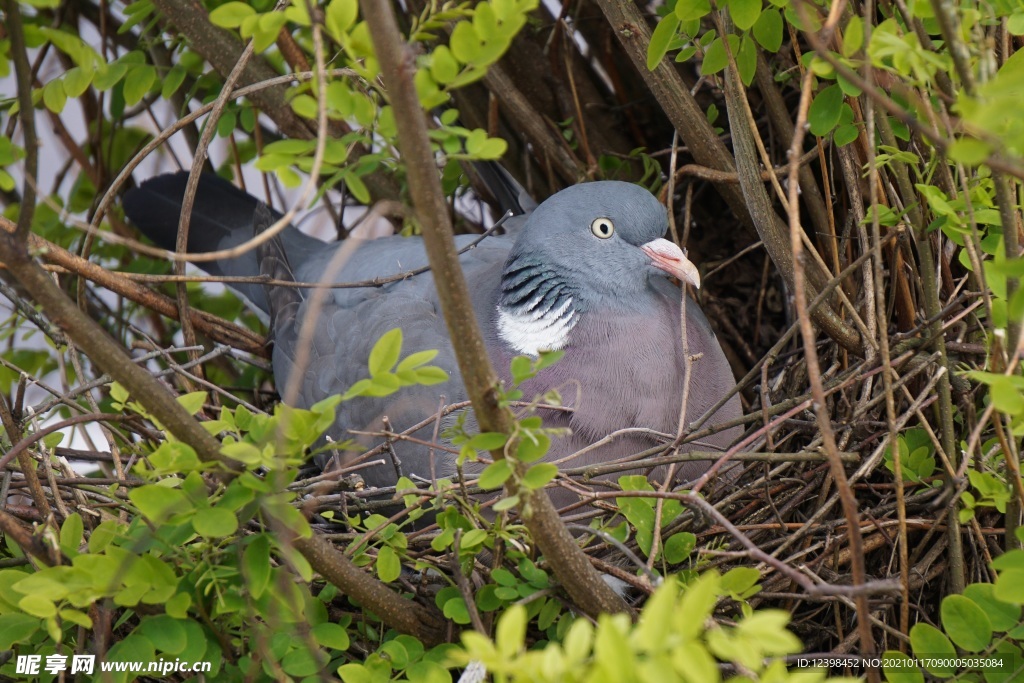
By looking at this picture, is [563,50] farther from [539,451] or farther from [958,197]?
[539,451]

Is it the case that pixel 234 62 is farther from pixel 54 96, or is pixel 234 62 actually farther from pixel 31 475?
pixel 31 475

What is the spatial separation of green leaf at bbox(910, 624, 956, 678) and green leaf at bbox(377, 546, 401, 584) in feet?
2.85

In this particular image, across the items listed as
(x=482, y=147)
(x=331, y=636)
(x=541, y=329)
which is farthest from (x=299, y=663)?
(x=541, y=329)

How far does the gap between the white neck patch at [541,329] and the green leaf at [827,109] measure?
80cm

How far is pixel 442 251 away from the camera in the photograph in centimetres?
122

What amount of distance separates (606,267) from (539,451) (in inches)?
47.2

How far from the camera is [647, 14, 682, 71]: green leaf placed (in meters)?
1.98

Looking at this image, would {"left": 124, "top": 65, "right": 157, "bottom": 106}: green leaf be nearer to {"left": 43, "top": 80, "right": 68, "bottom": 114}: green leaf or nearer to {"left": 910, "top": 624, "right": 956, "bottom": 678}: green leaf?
{"left": 43, "top": 80, "right": 68, "bottom": 114}: green leaf

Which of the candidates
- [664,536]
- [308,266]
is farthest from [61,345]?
[664,536]

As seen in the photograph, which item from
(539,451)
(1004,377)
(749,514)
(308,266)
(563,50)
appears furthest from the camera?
(308,266)

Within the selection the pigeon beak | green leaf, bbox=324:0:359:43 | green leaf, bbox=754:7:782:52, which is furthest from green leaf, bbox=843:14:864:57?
the pigeon beak

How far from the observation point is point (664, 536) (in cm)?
193

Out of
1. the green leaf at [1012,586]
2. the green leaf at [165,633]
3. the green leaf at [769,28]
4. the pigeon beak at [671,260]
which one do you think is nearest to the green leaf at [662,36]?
the green leaf at [769,28]

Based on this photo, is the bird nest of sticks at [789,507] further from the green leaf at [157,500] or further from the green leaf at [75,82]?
the green leaf at [75,82]
